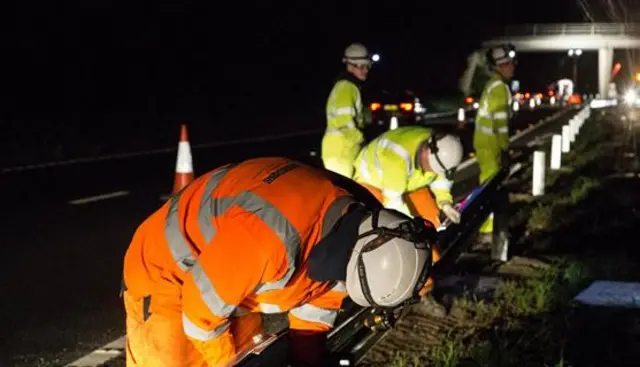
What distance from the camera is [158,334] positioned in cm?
299

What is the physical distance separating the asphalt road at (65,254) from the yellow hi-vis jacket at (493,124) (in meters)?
3.63

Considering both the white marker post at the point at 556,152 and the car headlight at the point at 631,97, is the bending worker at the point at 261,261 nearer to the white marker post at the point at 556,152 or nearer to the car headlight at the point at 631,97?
the white marker post at the point at 556,152

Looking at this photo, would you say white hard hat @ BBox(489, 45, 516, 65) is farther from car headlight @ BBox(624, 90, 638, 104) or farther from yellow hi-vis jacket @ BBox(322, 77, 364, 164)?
car headlight @ BBox(624, 90, 638, 104)

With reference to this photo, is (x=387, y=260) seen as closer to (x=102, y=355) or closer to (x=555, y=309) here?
(x=102, y=355)

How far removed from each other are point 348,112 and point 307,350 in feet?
14.8

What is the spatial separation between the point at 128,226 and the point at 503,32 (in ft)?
214

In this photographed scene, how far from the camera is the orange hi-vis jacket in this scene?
2.53m

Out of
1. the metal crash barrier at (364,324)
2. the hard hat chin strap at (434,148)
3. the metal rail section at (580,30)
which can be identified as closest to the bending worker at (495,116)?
the metal crash barrier at (364,324)

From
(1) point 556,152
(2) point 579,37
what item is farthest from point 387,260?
(2) point 579,37

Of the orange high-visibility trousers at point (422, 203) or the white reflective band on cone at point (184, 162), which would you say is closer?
the orange high-visibility trousers at point (422, 203)

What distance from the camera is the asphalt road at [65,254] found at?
557 cm

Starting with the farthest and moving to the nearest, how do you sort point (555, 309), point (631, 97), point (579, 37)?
point (579, 37), point (631, 97), point (555, 309)

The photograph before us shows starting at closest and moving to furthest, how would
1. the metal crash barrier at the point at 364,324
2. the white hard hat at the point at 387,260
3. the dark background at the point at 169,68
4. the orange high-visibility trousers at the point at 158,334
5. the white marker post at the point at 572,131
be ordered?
the white hard hat at the point at 387,260, the metal crash barrier at the point at 364,324, the orange high-visibility trousers at the point at 158,334, the white marker post at the point at 572,131, the dark background at the point at 169,68

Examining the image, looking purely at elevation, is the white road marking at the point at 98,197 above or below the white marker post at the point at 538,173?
below
